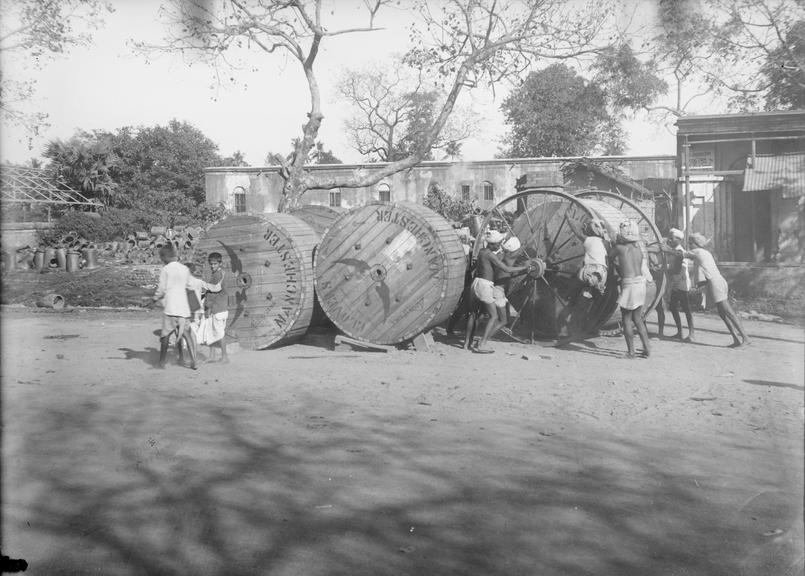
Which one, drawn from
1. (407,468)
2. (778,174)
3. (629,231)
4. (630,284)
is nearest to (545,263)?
(629,231)

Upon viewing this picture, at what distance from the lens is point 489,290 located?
10.1 metres

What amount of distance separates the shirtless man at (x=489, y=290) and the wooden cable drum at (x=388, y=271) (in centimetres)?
32

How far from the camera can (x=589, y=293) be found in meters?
10.0

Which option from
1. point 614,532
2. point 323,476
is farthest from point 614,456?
point 323,476

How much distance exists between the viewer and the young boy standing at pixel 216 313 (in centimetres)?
921

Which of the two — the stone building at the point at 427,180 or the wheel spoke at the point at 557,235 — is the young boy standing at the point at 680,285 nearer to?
the wheel spoke at the point at 557,235

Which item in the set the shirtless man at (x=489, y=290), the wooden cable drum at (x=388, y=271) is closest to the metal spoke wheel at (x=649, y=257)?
the shirtless man at (x=489, y=290)

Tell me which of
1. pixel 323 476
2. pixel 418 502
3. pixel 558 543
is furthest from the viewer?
pixel 323 476

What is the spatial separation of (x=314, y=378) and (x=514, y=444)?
3265 millimetres

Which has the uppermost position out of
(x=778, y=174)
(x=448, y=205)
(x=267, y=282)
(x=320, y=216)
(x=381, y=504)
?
(x=448, y=205)

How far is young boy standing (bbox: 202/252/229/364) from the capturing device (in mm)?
9211

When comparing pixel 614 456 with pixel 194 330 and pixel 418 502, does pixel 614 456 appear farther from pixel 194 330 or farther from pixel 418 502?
pixel 194 330

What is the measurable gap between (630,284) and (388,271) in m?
3.13

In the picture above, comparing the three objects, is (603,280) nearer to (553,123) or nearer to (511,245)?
(511,245)
